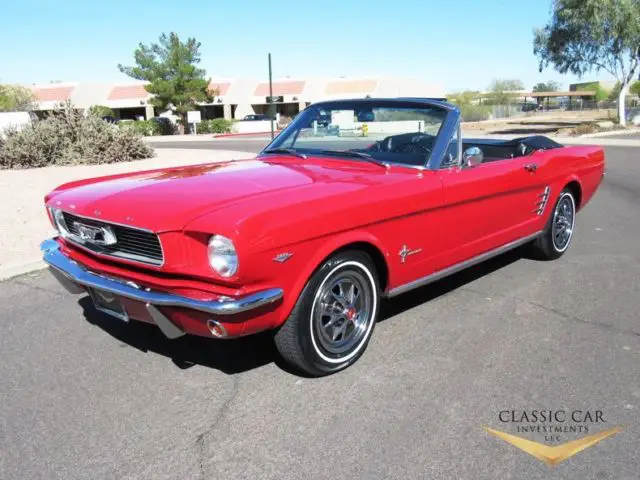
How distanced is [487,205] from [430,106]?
0.87 m

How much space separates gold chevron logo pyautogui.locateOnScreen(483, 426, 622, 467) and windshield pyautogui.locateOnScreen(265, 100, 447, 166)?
6.54 ft

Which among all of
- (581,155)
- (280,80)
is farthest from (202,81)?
(581,155)

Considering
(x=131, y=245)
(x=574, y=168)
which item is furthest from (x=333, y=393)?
(x=574, y=168)

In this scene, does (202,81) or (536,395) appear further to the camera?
(202,81)

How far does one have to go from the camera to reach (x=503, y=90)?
351 feet

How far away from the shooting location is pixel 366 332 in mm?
3744

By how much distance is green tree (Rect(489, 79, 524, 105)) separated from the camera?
3109 inches

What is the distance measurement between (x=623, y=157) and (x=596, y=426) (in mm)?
16405

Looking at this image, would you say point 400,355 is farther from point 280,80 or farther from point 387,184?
point 280,80

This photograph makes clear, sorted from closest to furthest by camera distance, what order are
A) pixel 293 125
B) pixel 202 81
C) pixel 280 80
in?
pixel 293 125
pixel 202 81
pixel 280 80

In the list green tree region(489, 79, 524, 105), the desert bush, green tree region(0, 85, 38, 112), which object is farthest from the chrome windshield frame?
green tree region(489, 79, 524, 105)

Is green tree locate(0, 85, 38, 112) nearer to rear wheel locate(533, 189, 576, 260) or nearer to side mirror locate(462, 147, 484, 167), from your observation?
rear wheel locate(533, 189, 576, 260)

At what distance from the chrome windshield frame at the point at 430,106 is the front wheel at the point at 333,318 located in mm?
1003

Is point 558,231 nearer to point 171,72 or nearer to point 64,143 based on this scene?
point 64,143
